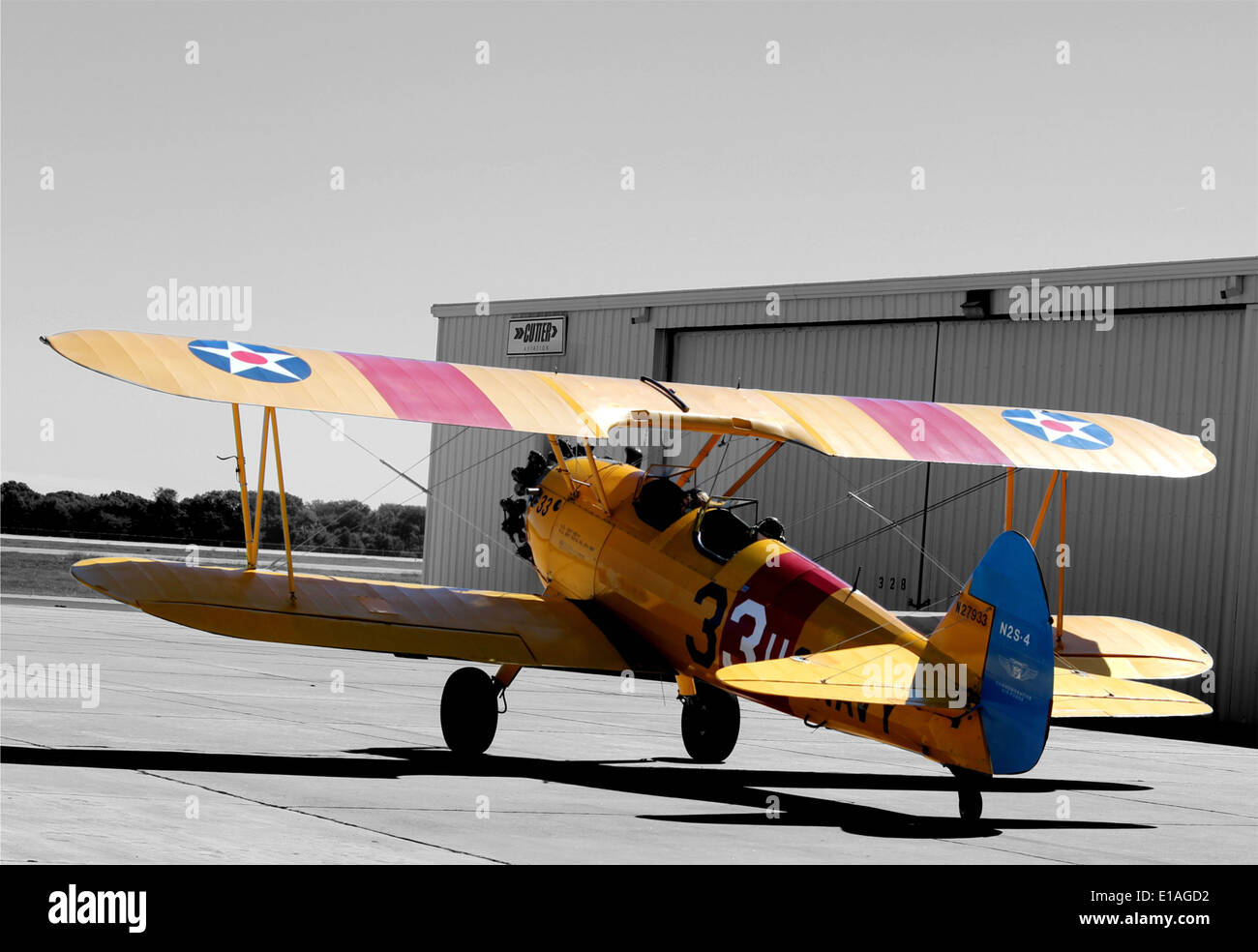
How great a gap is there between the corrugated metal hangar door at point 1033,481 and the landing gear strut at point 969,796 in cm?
923

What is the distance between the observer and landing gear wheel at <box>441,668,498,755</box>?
11.8 metres

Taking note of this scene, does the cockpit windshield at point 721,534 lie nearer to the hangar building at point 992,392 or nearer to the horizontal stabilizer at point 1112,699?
the horizontal stabilizer at point 1112,699

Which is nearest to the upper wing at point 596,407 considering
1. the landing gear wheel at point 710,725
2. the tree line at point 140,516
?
the landing gear wheel at point 710,725

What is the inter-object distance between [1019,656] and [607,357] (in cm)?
1872

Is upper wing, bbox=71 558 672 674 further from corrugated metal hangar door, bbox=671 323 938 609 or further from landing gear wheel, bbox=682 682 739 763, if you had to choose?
corrugated metal hangar door, bbox=671 323 938 609

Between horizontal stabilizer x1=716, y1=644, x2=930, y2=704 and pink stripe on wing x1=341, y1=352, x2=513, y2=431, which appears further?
pink stripe on wing x1=341, y1=352, x2=513, y2=431

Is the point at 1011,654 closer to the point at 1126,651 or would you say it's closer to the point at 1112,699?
the point at 1112,699

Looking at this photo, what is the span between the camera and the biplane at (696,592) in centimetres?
878

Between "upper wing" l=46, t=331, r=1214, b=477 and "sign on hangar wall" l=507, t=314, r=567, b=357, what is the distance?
14.5m

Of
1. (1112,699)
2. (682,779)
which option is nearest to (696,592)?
(682,779)

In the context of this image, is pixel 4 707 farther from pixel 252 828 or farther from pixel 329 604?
pixel 252 828

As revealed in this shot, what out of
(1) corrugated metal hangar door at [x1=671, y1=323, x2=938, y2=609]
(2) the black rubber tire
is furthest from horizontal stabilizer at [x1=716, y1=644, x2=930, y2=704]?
(1) corrugated metal hangar door at [x1=671, y1=323, x2=938, y2=609]
